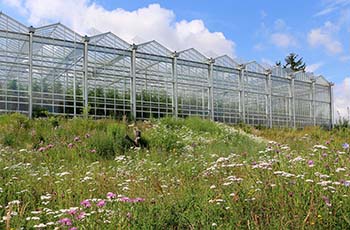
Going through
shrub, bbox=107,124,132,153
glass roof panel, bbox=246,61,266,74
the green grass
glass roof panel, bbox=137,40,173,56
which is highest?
glass roof panel, bbox=137,40,173,56

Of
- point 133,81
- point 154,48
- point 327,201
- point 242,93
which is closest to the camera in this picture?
point 327,201

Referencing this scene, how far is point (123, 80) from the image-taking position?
23781 millimetres

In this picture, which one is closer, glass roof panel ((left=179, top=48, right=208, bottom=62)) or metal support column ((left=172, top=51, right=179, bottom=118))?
metal support column ((left=172, top=51, right=179, bottom=118))

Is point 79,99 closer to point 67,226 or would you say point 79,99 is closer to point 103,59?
point 103,59

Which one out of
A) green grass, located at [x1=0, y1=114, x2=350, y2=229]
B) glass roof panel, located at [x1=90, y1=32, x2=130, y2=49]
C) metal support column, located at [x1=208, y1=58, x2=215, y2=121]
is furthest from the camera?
metal support column, located at [x1=208, y1=58, x2=215, y2=121]

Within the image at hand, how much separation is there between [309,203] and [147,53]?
21.3 metres

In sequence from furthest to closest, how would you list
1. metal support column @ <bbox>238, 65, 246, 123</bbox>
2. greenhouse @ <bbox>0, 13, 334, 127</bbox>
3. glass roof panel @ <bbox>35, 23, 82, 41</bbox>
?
metal support column @ <bbox>238, 65, 246, 123</bbox> → glass roof panel @ <bbox>35, 23, 82, 41</bbox> → greenhouse @ <bbox>0, 13, 334, 127</bbox>

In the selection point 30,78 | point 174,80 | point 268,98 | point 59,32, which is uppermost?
point 59,32

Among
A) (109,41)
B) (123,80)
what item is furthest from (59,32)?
(123,80)

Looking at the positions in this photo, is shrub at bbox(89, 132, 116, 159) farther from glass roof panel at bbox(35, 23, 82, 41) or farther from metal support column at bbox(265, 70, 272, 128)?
metal support column at bbox(265, 70, 272, 128)

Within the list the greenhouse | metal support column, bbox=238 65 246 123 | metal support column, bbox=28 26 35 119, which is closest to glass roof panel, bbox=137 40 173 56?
the greenhouse

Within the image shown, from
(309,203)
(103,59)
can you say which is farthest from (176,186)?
(103,59)

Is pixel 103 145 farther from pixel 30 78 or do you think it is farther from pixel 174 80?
pixel 174 80

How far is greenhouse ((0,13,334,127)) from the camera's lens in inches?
790
